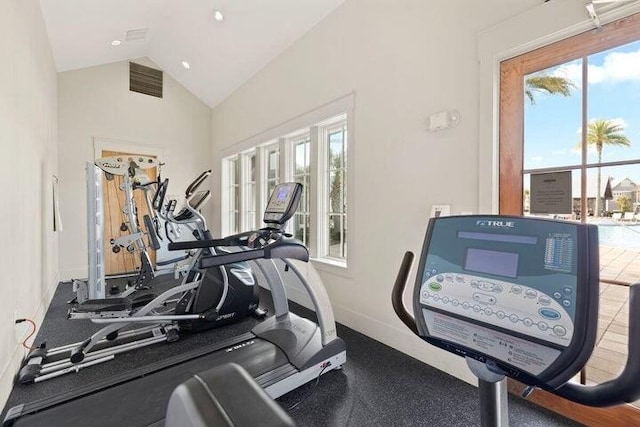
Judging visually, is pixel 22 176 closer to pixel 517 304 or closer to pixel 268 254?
pixel 268 254

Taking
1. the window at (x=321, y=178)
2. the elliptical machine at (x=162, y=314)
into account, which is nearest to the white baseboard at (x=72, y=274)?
the elliptical machine at (x=162, y=314)

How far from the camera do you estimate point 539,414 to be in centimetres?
173

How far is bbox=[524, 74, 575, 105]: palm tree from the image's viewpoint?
1696 mm

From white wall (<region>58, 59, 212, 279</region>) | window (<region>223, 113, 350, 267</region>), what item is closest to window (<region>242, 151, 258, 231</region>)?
window (<region>223, 113, 350, 267</region>)

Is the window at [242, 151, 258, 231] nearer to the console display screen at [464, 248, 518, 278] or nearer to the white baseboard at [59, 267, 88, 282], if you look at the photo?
the white baseboard at [59, 267, 88, 282]

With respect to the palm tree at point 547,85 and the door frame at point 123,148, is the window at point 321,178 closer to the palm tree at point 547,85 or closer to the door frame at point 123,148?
the palm tree at point 547,85

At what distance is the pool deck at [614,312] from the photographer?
150 cm

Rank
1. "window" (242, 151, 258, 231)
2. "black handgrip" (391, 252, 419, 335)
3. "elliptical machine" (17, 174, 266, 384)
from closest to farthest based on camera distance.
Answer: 1. "black handgrip" (391, 252, 419, 335)
2. "elliptical machine" (17, 174, 266, 384)
3. "window" (242, 151, 258, 231)

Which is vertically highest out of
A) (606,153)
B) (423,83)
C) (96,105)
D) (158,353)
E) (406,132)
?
(96,105)

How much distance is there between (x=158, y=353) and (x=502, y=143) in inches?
117

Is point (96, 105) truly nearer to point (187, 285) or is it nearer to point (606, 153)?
point (187, 285)

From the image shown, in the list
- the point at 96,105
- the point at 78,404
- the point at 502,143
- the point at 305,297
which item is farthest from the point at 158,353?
the point at 96,105

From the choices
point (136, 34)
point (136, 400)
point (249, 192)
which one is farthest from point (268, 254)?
point (136, 34)

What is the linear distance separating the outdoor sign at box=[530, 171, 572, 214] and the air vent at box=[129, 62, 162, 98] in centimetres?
609
